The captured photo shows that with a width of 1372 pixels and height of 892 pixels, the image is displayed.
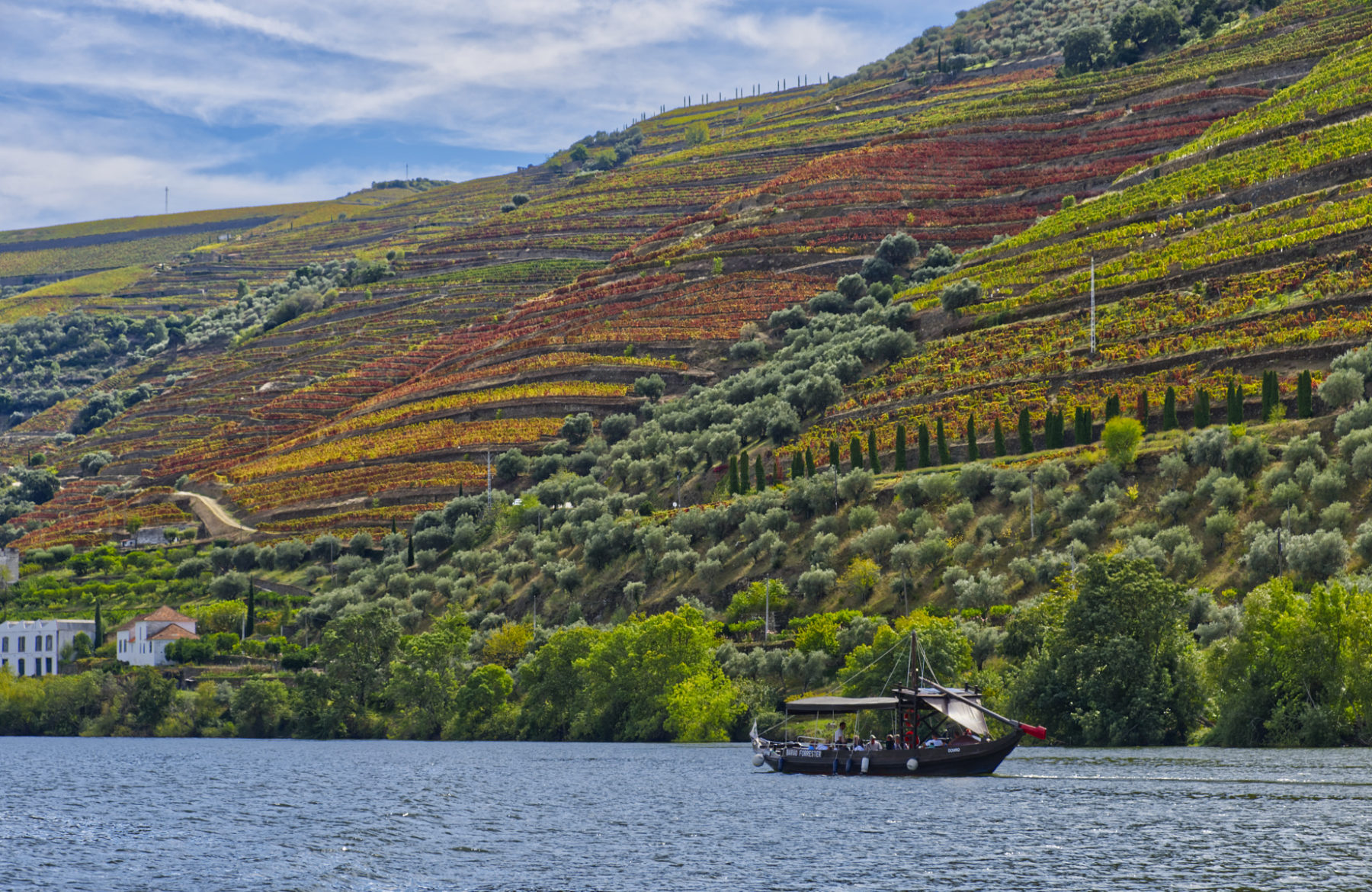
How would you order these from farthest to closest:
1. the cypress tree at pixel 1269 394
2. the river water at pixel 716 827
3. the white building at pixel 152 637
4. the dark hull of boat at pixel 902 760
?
the white building at pixel 152 637
the cypress tree at pixel 1269 394
the dark hull of boat at pixel 902 760
the river water at pixel 716 827

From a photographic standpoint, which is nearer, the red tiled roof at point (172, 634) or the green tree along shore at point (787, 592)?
the green tree along shore at point (787, 592)

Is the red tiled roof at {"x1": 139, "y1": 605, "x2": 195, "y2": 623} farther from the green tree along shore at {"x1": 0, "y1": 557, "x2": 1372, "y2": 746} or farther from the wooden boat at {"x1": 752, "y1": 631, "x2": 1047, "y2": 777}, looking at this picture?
the wooden boat at {"x1": 752, "y1": 631, "x2": 1047, "y2": 777}

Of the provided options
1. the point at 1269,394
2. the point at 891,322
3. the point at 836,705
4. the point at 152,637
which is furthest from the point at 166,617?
the point at 1269,394

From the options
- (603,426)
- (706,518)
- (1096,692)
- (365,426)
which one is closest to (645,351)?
(603,426)

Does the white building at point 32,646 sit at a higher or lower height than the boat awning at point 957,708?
higher

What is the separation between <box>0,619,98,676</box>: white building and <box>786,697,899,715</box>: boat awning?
78749 mm

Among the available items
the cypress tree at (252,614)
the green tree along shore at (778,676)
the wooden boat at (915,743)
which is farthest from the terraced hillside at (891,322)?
the wooden boat at (915,743)

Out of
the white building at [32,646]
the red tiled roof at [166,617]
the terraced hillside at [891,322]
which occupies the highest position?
the terraced hillside at [891,322]

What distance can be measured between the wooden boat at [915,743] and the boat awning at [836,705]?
0.03 metres

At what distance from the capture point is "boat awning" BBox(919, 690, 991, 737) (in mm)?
62719

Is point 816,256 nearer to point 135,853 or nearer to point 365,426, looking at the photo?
point 365,426

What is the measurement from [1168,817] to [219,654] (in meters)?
85.6

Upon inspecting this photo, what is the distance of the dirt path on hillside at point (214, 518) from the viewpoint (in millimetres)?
142000

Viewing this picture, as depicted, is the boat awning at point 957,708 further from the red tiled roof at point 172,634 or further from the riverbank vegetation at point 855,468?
the red tiled roof at point 172,634
